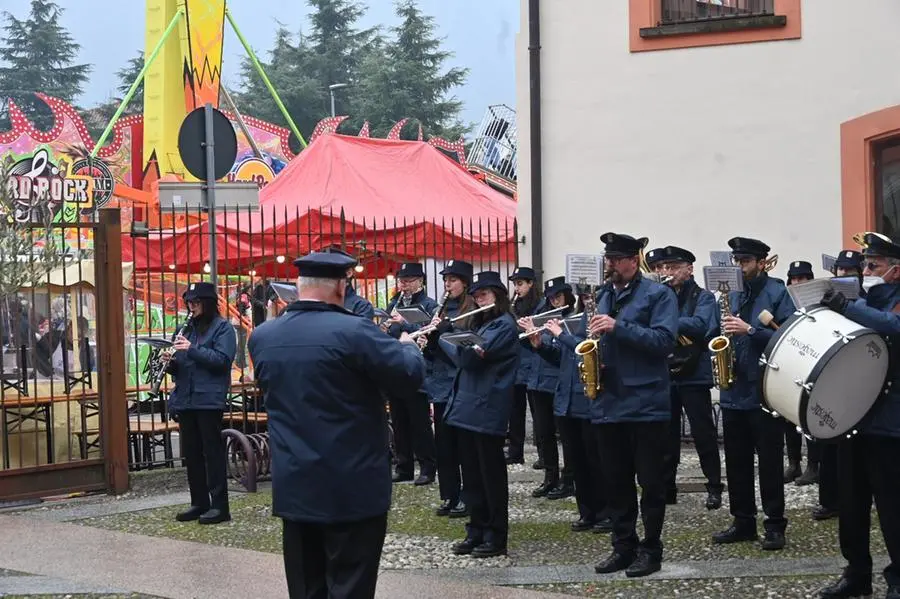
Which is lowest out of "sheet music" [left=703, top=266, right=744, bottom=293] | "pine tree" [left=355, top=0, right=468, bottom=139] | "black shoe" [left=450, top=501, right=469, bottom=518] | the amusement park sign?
"black shoe" [left=450, top=501, right=469, bottom=518]

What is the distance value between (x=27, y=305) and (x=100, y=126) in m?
58.5

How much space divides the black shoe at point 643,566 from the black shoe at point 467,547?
4.12ft

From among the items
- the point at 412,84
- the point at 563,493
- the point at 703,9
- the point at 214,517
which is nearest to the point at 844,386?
the point at 563,493

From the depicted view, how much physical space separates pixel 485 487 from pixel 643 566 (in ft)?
4.45

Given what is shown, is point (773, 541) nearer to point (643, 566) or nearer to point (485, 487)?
point (643, 566)

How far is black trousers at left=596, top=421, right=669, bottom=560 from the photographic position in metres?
7.91

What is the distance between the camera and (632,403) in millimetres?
7863

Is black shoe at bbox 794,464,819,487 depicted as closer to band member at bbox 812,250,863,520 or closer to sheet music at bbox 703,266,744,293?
band member at bbox 812,250,863,520

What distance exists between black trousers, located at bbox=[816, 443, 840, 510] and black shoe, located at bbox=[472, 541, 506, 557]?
251cm

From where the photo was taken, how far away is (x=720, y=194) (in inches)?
562

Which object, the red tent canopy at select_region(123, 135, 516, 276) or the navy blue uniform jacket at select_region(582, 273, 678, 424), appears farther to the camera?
the red tent canopy at select_region(123, 135, 516, 276)

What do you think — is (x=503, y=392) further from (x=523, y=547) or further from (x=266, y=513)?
(x=266, y=513)

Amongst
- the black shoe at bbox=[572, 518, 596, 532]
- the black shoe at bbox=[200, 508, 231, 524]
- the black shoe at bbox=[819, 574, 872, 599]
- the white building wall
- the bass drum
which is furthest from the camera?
the white building wall

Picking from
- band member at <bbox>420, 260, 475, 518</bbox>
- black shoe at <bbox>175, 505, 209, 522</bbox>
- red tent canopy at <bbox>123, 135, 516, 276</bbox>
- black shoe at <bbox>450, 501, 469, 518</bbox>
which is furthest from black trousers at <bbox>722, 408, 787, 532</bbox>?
red tent canopy at <bbox>123, 135, 516, 276</bbox>
